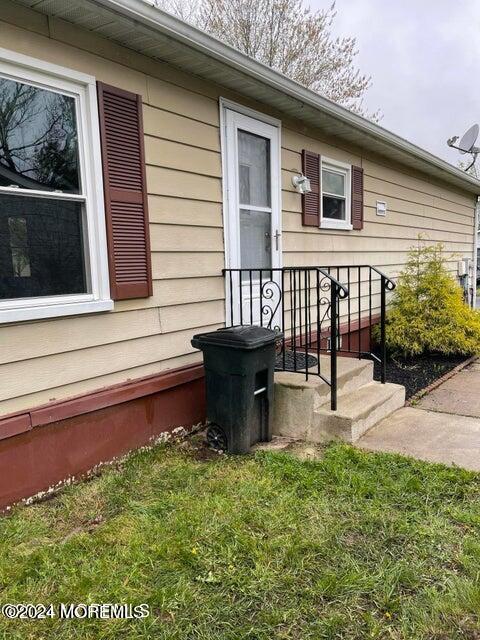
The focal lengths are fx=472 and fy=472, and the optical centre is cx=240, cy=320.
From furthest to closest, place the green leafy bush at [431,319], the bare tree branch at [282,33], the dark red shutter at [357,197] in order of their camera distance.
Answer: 1. the bare tree branch at [282,33]
2. the green leafy bush at [431,319]
3. the dark red shutter at [357,197]

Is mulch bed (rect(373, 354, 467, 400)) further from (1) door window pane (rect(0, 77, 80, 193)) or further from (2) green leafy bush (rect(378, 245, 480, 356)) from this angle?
(1) door window pane (rect(0, 77, 80, 193))

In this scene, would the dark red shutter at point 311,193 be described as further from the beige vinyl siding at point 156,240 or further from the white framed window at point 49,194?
the white framed window at point 49,194

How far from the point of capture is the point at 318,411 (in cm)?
328

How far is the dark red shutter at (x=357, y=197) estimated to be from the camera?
5.51m

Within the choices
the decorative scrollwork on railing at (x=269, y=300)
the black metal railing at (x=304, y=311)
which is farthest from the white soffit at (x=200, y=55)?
the decorative scrollwork on railing at (x=269, y=300)

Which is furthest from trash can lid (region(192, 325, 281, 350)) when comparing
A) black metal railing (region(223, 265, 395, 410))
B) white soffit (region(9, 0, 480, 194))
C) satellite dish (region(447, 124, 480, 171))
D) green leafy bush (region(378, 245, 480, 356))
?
satellite dish (region(447, 124, 480, 171))

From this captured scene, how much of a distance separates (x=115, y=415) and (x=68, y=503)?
2.00ft

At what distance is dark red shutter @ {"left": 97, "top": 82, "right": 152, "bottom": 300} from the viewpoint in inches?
110

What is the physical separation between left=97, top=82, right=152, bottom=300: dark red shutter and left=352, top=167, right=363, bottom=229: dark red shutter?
126 inches

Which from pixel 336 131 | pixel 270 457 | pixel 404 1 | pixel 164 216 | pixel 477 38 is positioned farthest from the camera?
pixel 477 38

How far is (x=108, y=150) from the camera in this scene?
9.17 feet

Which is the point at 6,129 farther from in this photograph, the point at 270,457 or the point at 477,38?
the point at 477,38

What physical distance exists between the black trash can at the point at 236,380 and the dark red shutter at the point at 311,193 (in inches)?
77.3

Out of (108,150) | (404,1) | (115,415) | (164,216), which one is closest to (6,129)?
(108,150)
